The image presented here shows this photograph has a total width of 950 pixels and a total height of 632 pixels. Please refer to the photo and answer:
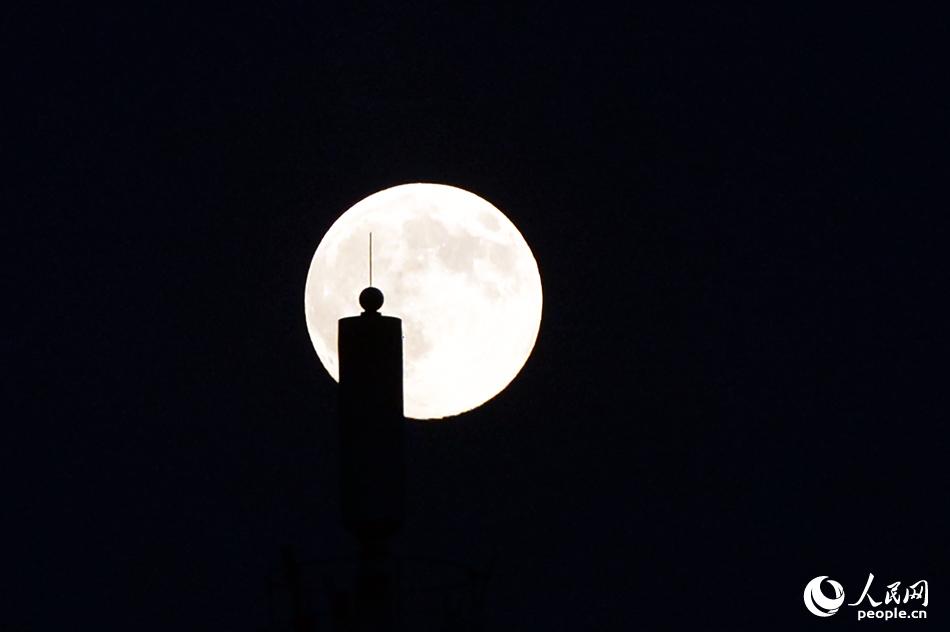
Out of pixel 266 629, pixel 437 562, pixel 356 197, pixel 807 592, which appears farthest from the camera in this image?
pixel 356 197

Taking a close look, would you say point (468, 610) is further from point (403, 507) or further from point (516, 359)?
point (516, 359)

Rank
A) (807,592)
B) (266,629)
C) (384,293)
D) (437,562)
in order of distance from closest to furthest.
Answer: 1. (437,562)
2. (266,629)
3. (384,293)
4. (807,592)

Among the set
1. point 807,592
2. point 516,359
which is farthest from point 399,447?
point 807,592

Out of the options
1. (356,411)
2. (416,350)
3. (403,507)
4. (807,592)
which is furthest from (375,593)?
(807,592)

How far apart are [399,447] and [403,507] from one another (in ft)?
2.38

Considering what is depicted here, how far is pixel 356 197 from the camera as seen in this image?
88.0 ft

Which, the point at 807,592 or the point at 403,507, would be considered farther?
the point at 807,592

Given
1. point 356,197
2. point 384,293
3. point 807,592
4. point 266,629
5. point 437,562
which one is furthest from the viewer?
point 356,197

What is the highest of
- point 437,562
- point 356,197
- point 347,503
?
point 356,197

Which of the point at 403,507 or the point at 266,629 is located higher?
the point at 403,507

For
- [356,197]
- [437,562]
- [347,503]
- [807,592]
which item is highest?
[356,197]

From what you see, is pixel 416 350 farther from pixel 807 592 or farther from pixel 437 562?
pixel 807 592

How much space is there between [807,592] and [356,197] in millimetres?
10265

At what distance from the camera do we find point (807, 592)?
24641 mm
